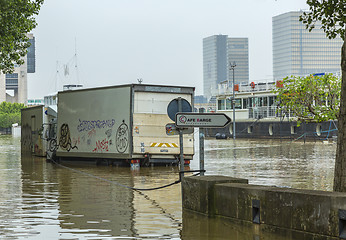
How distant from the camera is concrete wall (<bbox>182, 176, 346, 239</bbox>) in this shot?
8.74 meters

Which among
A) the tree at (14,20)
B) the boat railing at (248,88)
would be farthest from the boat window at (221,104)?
the tree at (14,20)

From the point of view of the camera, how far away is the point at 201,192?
1155 centimetres

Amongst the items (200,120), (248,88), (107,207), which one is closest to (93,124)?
(107,207)

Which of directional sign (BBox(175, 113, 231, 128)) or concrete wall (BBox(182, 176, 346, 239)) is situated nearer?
concrete wall (BBox(182, 176, 346, 239))

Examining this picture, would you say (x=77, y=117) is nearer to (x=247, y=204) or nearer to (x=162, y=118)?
(x=162, y=118)

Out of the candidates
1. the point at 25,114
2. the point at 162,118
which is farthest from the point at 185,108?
the point at 25,114

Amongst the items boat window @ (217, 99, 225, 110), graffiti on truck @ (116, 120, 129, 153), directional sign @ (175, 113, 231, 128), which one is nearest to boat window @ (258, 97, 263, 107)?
boat window @ (217, 99, 225, 110)

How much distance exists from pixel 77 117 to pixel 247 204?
18.8m

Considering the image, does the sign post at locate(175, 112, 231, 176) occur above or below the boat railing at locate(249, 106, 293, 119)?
below

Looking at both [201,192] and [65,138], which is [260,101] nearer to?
[65,138]

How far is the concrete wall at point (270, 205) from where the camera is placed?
8.74m

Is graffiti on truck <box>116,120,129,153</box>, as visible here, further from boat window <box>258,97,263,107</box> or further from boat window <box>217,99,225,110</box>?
boat window <box>217,99,225,110</box>

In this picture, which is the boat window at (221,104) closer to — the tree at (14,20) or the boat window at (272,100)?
the boat window at (272,100)

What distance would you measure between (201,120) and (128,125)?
501 inches
